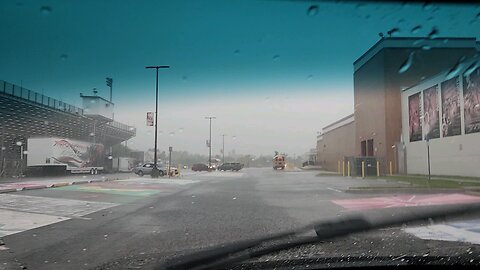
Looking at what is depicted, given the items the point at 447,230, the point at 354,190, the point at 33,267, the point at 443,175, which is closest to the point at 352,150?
the point at 443,175

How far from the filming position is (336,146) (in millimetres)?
19297

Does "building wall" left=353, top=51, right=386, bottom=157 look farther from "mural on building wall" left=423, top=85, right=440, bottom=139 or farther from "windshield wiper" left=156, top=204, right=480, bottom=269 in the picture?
"windshield wiper" left=156, top=204, right=480, bottom=269

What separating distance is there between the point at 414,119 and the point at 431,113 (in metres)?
3.76

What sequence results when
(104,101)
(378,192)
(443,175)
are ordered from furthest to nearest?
(443,175) → (378,192) → (104,101)

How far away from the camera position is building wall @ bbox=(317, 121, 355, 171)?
16781 mm

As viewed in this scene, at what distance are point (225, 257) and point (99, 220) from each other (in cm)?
639

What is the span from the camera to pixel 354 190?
15156 millimetres

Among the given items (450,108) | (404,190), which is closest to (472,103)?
(450,108)

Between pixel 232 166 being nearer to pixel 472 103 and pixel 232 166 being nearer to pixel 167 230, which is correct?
pixel 472 103

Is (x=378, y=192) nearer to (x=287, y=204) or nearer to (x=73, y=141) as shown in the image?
(x=287, y=204)

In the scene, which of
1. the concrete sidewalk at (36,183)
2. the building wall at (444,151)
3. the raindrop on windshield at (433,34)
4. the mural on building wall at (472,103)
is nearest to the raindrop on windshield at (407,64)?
the raindrop on windshield at (433,34)

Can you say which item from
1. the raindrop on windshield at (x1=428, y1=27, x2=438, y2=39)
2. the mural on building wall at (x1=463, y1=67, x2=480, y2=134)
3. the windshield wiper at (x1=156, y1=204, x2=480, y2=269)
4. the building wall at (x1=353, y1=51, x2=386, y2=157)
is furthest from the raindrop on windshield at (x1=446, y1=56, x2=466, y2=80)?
the windshield wiper at (x1=156, y1=204, x2=480, y2=269)

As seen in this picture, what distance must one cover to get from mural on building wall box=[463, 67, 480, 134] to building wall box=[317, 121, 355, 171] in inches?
162

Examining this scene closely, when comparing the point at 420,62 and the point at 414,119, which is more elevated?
the point at 414,119
